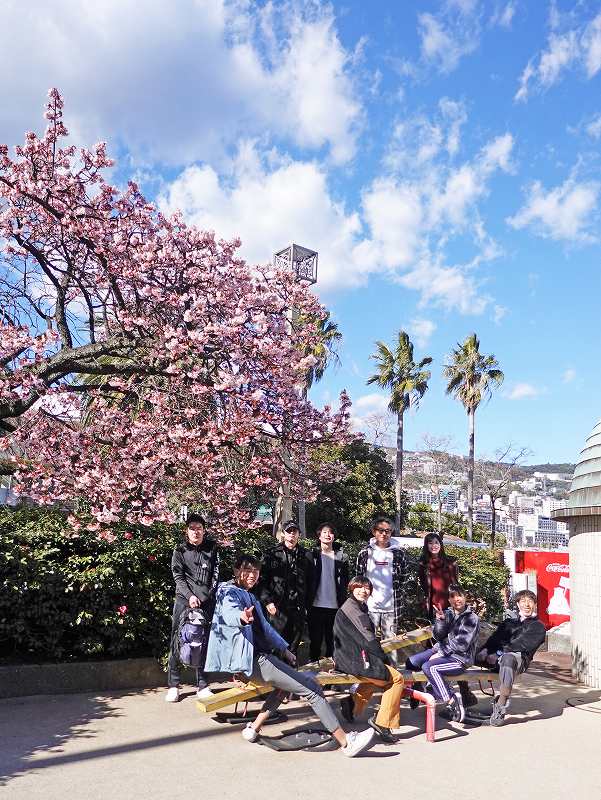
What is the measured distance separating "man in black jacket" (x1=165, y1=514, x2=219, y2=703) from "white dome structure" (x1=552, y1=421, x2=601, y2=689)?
15.0 feet

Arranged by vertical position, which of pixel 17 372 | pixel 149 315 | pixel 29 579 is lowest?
pixel 29 579

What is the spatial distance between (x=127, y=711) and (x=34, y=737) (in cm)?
92

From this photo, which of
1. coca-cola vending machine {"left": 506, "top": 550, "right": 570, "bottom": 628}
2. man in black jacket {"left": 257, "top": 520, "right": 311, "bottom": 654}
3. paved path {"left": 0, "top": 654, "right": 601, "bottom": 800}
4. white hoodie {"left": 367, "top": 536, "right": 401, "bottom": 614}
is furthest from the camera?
coca-cola vending machine {"left": 506, "top": 550, "right": 570, "bottom": 628}

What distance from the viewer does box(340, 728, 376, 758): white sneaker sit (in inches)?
183

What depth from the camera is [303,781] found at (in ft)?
13.7

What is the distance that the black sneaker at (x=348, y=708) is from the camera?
18.1 feet

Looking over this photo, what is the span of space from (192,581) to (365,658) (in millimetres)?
1744

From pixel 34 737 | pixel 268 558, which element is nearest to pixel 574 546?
pixel 268 558

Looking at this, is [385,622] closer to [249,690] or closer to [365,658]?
[365,658]

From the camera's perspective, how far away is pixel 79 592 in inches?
239

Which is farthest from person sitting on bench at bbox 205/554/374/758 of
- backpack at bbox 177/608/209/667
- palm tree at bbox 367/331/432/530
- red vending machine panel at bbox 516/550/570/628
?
palm tree at bbox 367/331/432/530

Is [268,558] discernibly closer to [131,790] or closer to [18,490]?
[131,790]

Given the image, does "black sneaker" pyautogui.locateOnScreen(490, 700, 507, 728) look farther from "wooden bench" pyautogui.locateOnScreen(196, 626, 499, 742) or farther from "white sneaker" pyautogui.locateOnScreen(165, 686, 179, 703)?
"white sneaker" pyautogui.locateOnScreen(165, 686, 179, 703)

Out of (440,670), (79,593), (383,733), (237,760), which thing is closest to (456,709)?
(440,670)
